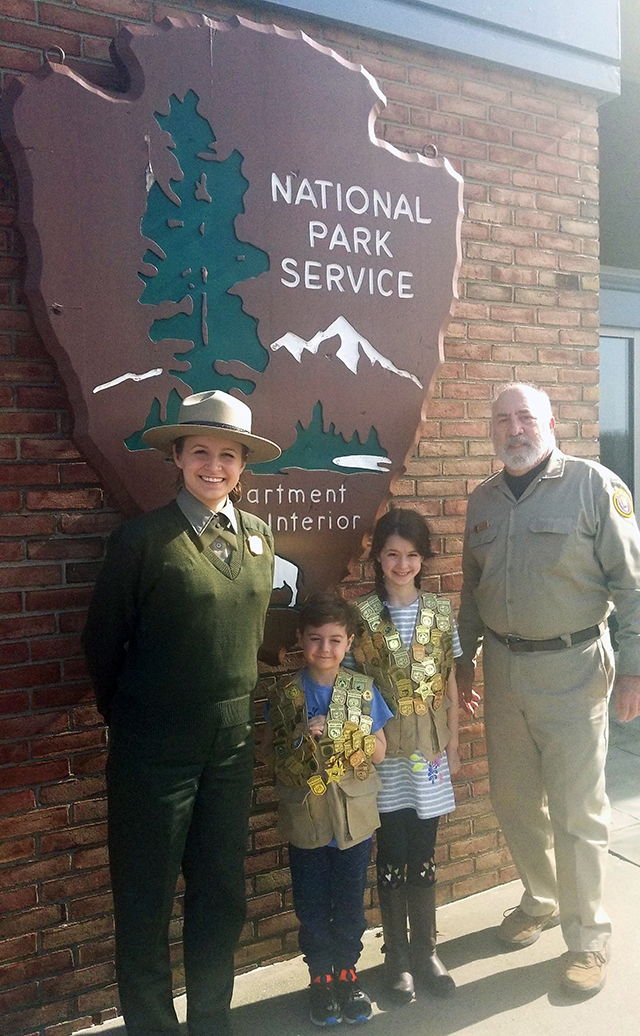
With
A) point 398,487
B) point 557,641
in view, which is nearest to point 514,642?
point 557,641

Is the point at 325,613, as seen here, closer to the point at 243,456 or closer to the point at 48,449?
the point at 243,456

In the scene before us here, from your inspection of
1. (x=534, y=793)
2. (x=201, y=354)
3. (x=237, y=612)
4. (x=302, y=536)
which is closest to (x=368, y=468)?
(x=302, y=536)

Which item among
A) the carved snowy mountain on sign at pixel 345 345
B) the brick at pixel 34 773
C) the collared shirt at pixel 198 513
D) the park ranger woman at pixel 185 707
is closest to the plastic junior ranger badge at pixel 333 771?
the park ranger woman at pixel 185 707

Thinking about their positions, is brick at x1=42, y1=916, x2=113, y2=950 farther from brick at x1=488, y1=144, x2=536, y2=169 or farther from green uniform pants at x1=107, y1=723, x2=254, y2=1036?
brick at x1=488, y1=144, x2=536, y2=169

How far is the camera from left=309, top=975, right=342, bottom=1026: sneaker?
7.83 feet

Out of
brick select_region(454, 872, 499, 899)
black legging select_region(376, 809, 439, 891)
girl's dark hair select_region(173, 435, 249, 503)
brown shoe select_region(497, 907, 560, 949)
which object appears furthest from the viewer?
brick select_region(454, 872, 499, 899)

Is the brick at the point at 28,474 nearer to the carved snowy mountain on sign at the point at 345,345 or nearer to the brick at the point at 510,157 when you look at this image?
the carved snowy mountain on sign at the point at 345,345

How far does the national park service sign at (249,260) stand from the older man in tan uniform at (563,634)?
1.42 ft

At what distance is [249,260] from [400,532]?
1014 millimetres

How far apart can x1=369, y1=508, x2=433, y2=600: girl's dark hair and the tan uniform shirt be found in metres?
0.31

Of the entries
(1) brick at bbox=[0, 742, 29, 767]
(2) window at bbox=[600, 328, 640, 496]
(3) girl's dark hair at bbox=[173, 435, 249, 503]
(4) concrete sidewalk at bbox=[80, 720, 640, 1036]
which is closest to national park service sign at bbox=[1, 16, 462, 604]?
(3) girl's dark hair at bbox=[173, 435, 249, 503]

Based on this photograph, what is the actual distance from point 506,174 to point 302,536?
1.69 metres

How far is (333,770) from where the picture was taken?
2.35 m

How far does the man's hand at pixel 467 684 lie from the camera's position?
9.57ft
